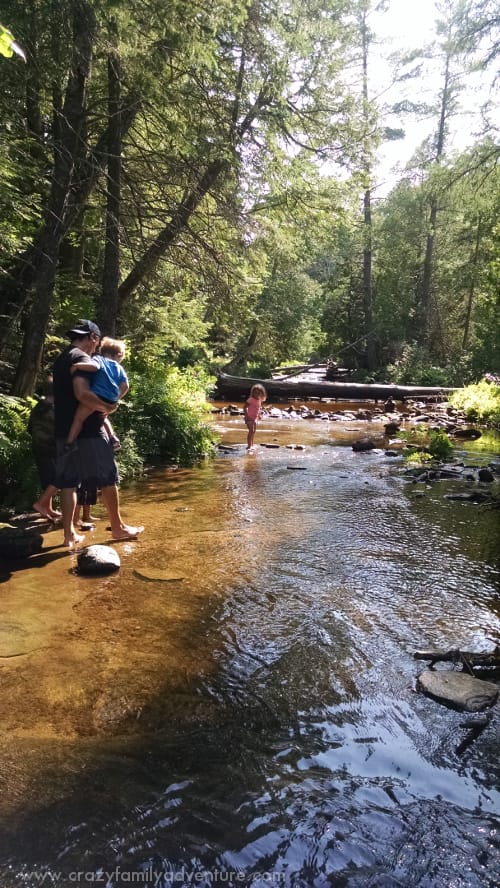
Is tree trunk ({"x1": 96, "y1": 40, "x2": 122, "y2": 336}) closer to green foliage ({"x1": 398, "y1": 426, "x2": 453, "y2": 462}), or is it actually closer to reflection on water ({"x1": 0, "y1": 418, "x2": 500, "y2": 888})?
reflection on water ({"x1": 0, "y1": 418, "x2": 500, "y2": 888})

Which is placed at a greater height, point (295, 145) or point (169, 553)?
point (295, 145)

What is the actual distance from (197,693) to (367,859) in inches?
51.8

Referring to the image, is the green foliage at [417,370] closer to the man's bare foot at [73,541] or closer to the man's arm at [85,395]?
the man's bare foot at [73,541]

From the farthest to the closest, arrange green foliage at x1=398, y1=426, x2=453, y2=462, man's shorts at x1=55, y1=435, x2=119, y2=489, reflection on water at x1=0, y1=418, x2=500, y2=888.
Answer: green foliage at x1=398, y1=426, x2=453, y2=462 < man's shorts at x1=55, y1=435, x2=119, y2=489 < reflection on water at x1=0, y1=418, x2=500, y2=888

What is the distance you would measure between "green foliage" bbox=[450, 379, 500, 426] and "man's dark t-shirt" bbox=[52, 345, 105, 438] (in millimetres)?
13433

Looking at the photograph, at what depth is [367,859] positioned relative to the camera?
2176mm

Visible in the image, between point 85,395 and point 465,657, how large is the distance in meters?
3.89

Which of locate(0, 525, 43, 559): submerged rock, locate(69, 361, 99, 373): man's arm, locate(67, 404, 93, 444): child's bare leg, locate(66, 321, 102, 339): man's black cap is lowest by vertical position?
locate(0, 525, 43, 559): submerged rock

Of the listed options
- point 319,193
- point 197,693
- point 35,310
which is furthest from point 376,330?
point 197,693

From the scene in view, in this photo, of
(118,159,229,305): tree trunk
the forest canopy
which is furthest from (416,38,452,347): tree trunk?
(118,159,229,305): tree trunk

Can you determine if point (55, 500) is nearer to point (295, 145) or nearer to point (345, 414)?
point (295, 145)

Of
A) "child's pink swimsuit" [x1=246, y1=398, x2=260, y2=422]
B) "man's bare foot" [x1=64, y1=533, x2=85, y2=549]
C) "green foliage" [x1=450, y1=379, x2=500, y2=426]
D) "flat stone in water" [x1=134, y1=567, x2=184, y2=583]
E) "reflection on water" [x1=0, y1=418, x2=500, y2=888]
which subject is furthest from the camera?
"green foliage" [x1=450, y1=379, x2=500, y2=426]

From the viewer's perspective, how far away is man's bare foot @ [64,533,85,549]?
566 cm

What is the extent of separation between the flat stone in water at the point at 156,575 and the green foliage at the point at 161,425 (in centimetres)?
501
